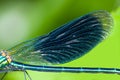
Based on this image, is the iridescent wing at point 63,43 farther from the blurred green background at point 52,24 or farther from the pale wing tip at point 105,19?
the blurred green background at point 52,24

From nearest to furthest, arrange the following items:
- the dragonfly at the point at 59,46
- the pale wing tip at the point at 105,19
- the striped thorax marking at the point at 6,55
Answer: the pale wing tip at the point at 105,19 < the dragonfly at the point at 59,46 < the striped thorax marking at the point at 6,55

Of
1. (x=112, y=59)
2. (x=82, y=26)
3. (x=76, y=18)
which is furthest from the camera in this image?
(x=82, y=26)

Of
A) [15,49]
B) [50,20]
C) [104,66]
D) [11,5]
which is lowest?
[104,66]

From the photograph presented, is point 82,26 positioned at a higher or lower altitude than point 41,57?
higher

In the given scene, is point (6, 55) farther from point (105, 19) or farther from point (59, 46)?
point (105, 19)

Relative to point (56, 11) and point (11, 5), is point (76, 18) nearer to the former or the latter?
point (56, 11)

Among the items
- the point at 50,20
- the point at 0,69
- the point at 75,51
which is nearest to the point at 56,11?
the point at 50,20

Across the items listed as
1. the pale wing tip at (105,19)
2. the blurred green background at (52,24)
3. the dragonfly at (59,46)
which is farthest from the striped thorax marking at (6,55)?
the pale wing tip at (105,19)

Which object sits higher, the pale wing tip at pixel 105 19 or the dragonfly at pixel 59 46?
the pale wing tip at pixel 105 19
